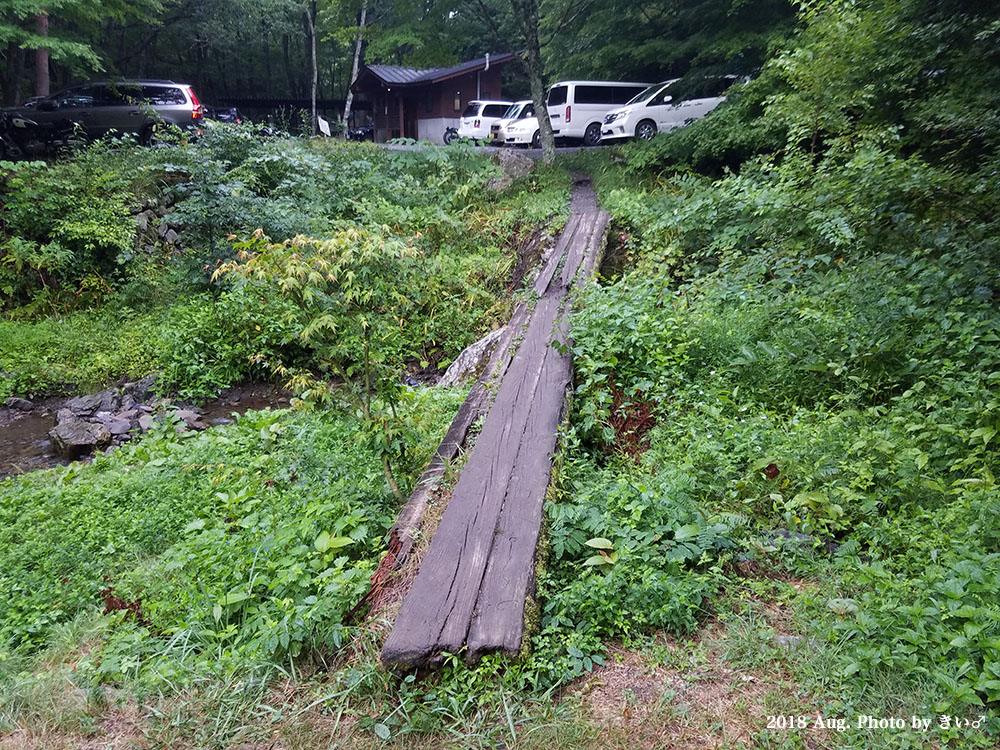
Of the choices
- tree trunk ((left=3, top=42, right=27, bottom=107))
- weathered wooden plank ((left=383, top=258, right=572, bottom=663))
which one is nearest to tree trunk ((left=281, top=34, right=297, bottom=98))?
tree trunk ((left=3, top=42, right=27, bottom=107))

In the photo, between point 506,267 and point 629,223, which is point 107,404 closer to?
point 506,267

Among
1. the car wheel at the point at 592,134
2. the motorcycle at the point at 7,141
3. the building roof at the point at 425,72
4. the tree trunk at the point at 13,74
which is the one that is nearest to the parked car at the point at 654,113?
the car wheel at the point at 592,134

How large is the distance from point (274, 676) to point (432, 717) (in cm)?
85

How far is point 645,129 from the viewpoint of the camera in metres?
16.4

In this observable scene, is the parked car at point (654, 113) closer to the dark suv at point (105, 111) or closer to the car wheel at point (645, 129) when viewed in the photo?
the car wheel at point (645, 129)

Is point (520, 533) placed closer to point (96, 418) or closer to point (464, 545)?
point (464, 545)

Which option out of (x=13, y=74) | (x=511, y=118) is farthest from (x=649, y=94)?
(x=13, y=74)

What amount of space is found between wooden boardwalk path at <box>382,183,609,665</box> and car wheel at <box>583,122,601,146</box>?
15402mm

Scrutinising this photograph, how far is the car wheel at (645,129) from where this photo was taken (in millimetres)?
16297

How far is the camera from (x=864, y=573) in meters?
2.74

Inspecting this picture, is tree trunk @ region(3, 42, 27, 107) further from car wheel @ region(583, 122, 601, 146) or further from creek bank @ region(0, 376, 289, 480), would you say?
car wheel @ region(583, 122, 601, 146)

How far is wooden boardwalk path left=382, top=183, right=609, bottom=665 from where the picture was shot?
2637 millimetres

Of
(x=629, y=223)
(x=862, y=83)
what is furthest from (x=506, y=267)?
(x=862, y=83)

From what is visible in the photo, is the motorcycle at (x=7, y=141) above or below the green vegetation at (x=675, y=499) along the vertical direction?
above
